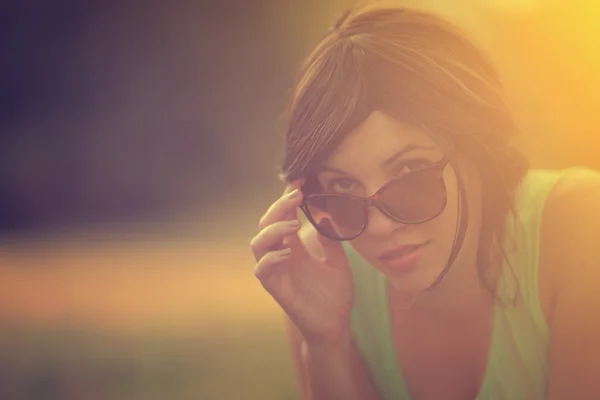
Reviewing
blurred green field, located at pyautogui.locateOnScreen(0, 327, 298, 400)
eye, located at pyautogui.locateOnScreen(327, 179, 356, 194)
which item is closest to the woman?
eye, located at pyautogui.locateOnScreen(327, 179, 356, 194)

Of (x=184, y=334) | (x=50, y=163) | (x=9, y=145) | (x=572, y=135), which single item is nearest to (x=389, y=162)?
(x=572, y=135)

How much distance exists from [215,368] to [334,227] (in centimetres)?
44

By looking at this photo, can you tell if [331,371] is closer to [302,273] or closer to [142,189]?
[302,273]

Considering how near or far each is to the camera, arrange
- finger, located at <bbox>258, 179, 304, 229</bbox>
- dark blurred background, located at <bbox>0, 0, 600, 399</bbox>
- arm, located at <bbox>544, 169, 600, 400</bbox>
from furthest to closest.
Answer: dark blurred background, located at <bbox>0, 0, 600, 399</bbox>
finger, located at <bbox>258, 179, 304, 229</bbox>
arm, located at <bbox>544, 169, 600, 400</bbox>

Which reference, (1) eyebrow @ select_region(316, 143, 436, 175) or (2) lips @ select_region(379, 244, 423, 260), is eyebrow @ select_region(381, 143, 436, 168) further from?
(2) lips @ select_region(379, 244, 423, 260)

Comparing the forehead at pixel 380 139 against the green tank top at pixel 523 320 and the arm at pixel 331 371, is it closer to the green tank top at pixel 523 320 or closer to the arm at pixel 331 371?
the green tank top at pixel 523 320

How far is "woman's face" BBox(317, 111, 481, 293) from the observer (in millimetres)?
1101

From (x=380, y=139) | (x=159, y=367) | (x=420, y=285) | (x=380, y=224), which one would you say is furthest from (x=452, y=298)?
(x=159, y=367)

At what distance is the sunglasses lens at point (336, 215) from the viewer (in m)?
1.14

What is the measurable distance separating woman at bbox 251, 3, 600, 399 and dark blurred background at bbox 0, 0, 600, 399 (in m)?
0.16

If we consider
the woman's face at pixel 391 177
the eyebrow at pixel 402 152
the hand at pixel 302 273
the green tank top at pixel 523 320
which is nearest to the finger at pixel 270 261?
the hand at pixel 302 273

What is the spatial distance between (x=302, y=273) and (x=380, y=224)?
0.19 metres

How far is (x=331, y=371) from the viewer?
4.10 ft

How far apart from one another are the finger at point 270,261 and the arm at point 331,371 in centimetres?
15
